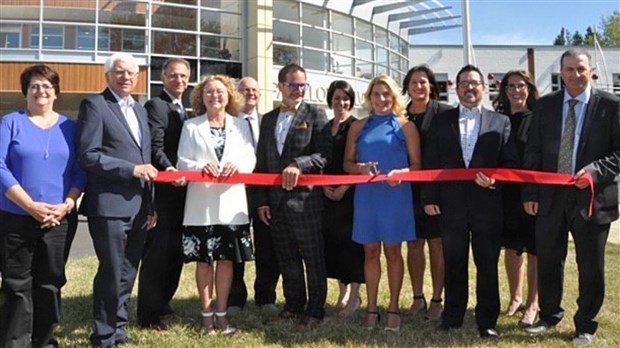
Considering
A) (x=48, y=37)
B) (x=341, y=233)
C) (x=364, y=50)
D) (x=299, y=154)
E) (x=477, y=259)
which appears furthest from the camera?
(x=364, y=50)

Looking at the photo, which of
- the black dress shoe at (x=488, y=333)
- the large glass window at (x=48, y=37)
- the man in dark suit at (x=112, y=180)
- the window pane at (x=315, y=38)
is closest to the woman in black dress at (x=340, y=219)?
the black dress shoe at (x=488, y=333)

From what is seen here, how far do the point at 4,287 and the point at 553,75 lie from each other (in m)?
56.0

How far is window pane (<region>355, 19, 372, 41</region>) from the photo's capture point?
2468cm

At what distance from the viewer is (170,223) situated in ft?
17.4

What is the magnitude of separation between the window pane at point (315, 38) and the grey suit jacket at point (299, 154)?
17519mm

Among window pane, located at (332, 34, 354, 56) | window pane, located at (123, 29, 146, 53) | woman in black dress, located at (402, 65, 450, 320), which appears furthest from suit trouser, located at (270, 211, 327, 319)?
window pane, located at (332, 34, 354, 56)

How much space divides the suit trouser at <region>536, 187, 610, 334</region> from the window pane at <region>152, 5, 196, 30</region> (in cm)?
1726

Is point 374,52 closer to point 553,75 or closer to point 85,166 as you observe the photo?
point 85,166

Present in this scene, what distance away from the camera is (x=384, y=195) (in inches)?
202

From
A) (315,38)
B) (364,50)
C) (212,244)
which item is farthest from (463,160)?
(364,50)

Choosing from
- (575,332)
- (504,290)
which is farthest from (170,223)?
(504,290)

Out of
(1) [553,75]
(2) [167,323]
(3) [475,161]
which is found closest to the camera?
(3) [475,161]

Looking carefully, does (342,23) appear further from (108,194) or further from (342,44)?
(108,194)

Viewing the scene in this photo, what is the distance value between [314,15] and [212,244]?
18971mm
